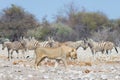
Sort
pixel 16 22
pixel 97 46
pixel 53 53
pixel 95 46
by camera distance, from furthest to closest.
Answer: pixel 16 22 < pixel 97 46 < pixel 95 46 < pixel 53 53

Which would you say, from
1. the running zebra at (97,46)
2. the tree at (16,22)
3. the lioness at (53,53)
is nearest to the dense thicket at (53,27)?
the tree at (16,22)

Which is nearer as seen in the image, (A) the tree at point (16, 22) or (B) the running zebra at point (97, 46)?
(B) the running zebra at point (97, 46)

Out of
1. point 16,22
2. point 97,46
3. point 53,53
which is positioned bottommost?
point 53,53

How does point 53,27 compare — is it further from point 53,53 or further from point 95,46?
point 53,53

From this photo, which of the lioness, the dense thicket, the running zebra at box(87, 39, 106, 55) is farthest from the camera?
the dense thicket

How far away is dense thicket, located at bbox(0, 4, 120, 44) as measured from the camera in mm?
56312

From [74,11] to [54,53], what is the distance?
64824 mm

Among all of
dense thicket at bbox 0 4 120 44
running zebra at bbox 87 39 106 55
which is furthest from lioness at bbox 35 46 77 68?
dense thicket at bbox 0 4 120 44

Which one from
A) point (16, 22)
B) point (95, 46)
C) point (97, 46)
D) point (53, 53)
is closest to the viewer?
point (53, 53)

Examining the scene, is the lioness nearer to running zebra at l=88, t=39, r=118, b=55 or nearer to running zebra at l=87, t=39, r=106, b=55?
running zebra at l=88, t=39, r=118, b=55

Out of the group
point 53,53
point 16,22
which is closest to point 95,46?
point 53,53

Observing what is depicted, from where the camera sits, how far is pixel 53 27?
62.4 meters

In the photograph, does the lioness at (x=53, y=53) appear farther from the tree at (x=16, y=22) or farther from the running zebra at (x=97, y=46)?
the tree at (x=16, y=22)

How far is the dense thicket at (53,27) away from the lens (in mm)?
56312
